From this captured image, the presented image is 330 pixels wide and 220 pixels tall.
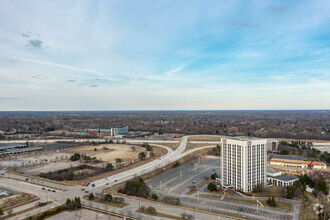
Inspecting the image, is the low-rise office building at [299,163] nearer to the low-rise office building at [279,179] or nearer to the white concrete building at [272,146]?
the low-rise office building at [279,179]

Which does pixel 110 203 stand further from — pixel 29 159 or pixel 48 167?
pixel 29 159

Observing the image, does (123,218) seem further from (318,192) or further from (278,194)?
(318,192)

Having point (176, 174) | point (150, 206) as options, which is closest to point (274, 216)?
point (150, 206)

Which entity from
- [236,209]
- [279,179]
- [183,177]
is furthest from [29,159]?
[279,179]

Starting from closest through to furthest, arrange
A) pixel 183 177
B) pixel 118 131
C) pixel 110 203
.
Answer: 1. pixel 110 203
2. pixel 183 177
3. pixel 118 131

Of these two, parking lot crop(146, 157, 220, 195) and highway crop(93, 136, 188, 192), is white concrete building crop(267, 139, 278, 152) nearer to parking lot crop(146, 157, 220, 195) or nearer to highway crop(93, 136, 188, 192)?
parking lot crop(146, 157, 220, 195)

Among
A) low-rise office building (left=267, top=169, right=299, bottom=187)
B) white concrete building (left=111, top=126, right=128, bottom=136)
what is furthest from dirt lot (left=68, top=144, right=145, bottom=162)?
low-rise office building (left=267, top=169, right=299, bottom=187)

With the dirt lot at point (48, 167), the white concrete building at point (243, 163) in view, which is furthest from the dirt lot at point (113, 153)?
the white concrete building at point (243, 163)
